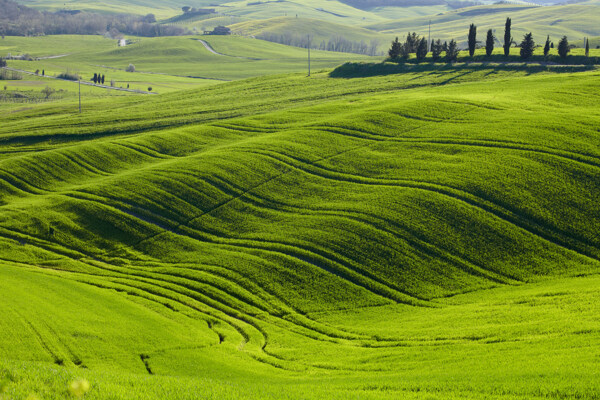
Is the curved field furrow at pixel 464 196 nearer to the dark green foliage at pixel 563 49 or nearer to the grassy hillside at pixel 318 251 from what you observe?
the grassy hillside at pixel 318 251

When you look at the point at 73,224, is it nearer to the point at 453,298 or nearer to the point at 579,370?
the point at 453,298

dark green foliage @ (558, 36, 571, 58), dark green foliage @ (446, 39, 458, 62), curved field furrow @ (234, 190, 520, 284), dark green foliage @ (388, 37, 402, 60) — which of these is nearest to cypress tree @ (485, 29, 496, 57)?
dark green foliage @ (446, 39, 458, 62)

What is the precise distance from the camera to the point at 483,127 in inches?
3282

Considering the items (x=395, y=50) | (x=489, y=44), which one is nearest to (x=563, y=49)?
(x=489, y=44)

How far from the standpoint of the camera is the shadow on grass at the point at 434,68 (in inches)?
4530

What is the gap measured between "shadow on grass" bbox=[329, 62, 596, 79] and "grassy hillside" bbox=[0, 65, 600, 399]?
10.4 metres

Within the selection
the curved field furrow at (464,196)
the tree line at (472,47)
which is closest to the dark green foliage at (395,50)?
the tree line at (472,47)

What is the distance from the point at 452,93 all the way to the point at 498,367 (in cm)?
8224

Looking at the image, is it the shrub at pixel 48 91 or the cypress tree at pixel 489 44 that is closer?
the cypress tree at pixel 489 44

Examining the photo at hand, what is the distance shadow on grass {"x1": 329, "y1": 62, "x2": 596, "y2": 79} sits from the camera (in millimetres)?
115062

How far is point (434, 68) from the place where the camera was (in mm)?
130000

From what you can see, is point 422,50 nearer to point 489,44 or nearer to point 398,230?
point 489,44

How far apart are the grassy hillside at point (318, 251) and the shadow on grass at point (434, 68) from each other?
10.4m

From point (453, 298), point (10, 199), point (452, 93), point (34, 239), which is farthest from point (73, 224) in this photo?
point (452, 93)
